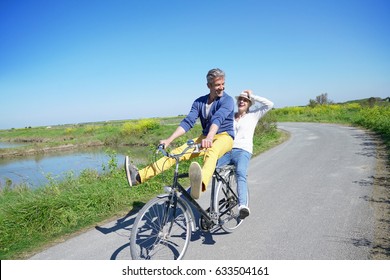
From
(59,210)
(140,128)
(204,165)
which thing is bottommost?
(59,210)

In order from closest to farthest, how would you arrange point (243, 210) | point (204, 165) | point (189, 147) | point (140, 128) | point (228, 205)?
point (189, 147) → point (204, 165) → point (243, 210) → point (228, 205) → point (140, 128)

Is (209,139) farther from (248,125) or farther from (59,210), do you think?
(59,210)

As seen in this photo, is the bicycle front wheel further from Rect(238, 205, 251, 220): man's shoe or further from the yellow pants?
Rect(238, 205, 251, 220): man's shoe

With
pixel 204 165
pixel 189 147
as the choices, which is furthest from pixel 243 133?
pixel 189 147

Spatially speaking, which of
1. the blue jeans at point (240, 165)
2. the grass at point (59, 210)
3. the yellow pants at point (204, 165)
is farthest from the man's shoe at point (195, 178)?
the blue jeans at point (240, 165)

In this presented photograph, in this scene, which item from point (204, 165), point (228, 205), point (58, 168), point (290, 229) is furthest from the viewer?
point (58, 168)

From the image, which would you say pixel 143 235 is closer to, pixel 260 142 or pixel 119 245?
pixel 119 245

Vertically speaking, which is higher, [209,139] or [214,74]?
[214,74]

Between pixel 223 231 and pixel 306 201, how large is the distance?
6.26ft

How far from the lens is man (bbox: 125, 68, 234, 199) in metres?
3.17

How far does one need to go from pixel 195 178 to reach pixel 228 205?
135cm

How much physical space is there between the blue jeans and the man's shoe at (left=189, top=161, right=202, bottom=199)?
1.00 m

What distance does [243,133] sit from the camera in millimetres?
4250

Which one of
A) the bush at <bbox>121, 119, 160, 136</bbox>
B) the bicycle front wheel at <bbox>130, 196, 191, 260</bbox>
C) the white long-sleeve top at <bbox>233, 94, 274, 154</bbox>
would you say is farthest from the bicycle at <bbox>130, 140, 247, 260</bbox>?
the bush at <bbox>121, 119, 160, 136</bbox>
